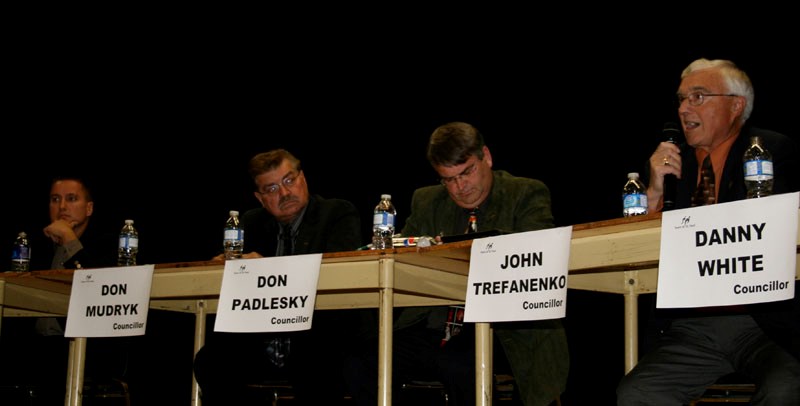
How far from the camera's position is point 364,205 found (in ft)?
15.1

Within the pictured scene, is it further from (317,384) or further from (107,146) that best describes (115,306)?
(107,146)

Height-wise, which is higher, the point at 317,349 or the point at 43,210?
the point at 43,210

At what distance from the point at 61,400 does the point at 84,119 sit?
Answer: 5.97 feet

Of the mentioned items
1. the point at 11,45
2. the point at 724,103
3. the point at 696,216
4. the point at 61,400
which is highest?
the point at 11,45

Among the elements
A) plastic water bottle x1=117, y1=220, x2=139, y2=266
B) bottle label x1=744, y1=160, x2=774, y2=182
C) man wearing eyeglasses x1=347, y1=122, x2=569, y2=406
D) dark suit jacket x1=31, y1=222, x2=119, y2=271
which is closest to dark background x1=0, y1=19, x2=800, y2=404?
dark suit jacket x1=31, y1=222, x2=119, y2=271

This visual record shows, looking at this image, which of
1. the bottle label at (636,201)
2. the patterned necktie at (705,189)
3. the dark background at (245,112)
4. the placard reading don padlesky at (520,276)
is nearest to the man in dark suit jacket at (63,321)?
the dark background at (245,112)

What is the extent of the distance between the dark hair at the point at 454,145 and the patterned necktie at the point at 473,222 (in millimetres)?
187

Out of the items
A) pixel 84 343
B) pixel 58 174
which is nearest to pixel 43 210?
pixel 58 174

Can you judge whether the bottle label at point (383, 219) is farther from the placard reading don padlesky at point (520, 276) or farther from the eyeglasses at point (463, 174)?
the placard reading don padlesky at point (520, 276)

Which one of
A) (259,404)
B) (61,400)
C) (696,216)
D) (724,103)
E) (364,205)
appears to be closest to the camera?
(696,216)

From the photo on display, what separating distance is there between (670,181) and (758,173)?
0.84 ft

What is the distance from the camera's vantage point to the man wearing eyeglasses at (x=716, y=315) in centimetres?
190

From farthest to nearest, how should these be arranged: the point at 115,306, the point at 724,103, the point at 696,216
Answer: the point at 115,306
the point at 724,103
the point at 696,216

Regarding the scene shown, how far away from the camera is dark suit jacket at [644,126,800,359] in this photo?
74.9 inches
